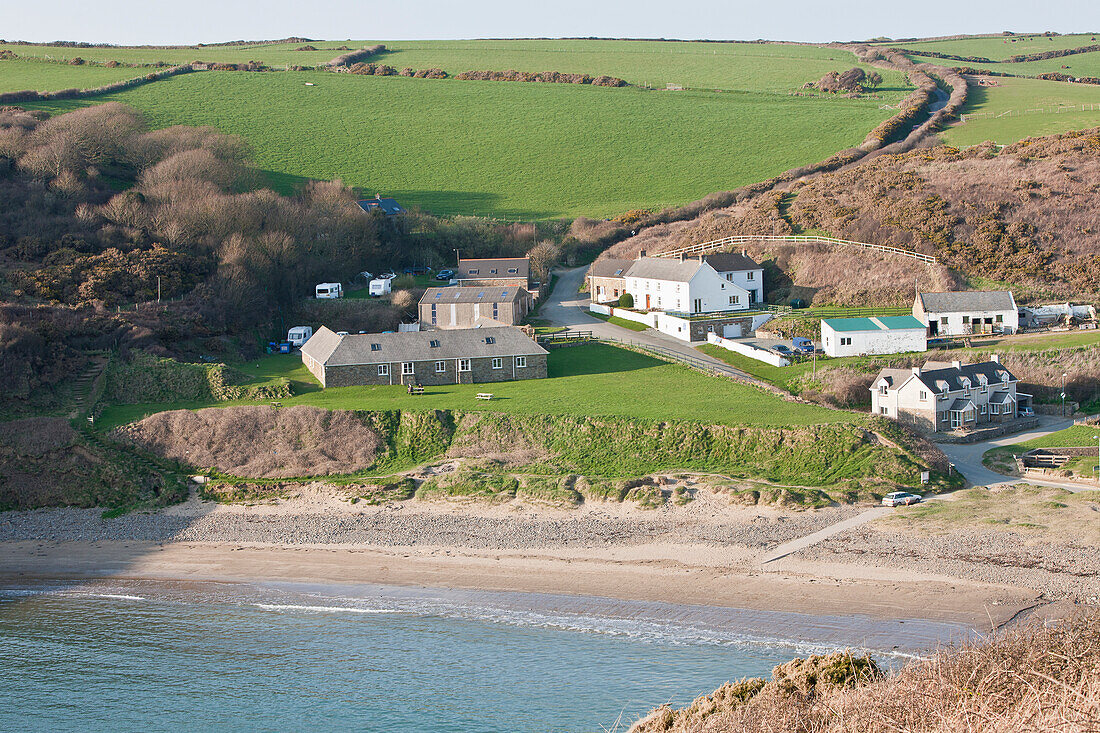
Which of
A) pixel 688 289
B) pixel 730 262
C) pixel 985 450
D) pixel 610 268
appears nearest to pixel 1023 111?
pixel 730 262

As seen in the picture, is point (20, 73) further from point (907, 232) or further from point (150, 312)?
point (907, 232)

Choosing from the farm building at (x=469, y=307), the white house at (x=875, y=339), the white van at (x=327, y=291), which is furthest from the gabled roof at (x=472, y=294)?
the white house at (x=875, y=339)

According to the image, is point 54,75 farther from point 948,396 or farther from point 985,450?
point 985,450

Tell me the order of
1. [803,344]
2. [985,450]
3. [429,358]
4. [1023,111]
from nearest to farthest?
[985,450] → [429,358] → [803,344] → [1023,111]

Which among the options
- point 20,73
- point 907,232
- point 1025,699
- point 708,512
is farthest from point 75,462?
point 20,73

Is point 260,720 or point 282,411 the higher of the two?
point 282,411

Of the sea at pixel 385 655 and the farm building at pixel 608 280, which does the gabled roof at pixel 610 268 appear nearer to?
the farm building at pixel 608 280
